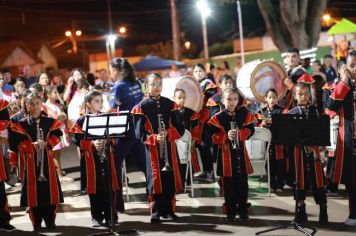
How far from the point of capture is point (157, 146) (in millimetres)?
7887

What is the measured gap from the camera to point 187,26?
4794 cm

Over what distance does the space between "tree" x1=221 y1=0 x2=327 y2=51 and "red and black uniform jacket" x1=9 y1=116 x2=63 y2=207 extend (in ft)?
31.2

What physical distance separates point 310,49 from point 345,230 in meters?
9.36

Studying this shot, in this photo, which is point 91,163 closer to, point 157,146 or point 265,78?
point 157,146

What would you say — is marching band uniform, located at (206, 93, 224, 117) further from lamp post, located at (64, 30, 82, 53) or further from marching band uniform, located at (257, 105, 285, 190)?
lamp post, located at (64, 30, 82, 53)

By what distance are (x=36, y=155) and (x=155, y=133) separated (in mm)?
1622

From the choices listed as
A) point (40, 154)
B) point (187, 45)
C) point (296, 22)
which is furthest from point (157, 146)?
point (187, 45)

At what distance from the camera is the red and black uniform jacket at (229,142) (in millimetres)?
7812

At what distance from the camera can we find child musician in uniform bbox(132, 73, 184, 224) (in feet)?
25.7

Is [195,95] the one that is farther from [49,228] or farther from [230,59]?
[230,59]

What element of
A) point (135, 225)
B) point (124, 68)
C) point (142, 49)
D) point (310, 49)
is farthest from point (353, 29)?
point (142, 49)

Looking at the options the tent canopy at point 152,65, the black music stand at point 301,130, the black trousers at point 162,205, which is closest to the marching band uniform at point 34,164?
the black trousers at point 162,205

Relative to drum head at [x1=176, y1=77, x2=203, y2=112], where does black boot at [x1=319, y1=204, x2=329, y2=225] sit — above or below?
below

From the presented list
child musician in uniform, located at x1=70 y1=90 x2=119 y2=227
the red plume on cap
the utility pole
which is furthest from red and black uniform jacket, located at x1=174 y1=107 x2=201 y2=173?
the utility pole
